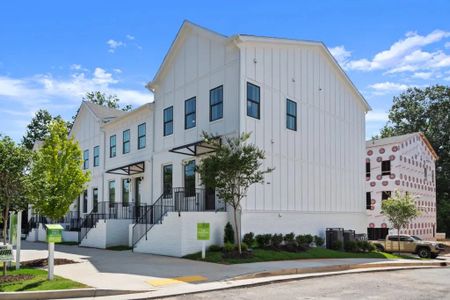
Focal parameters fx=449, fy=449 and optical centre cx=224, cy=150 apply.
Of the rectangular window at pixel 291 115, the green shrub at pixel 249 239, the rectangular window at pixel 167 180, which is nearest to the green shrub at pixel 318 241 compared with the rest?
the green shrub at pixel 249 239

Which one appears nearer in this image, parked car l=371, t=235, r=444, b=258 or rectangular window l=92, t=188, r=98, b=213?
parked car l=371, t=235, r=444, b=258

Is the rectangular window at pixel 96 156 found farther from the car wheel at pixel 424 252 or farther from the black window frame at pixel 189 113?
the car wheel at pixel 424 252

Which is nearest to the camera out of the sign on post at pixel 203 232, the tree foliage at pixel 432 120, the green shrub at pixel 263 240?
the sign on post at pixel 203 232

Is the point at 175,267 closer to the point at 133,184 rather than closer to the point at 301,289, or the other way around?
the point at 301,289

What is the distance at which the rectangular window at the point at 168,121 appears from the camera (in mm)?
24219

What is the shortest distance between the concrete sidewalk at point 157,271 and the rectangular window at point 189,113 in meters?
7.42

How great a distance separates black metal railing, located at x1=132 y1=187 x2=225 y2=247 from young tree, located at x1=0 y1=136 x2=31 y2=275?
6007 mm

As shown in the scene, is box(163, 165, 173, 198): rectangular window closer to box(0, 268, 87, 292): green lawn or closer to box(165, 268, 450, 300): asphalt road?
box(165, 268, 450, 300): asphalt road

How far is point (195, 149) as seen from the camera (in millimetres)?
21344

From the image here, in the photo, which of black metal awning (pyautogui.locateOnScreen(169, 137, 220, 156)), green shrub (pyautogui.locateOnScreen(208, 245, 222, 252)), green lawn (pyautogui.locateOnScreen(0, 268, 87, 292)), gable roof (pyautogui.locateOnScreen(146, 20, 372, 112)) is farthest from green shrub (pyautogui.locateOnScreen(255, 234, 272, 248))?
green lawn (pyautogui.locateOnScreen(0, 268, 87, 292))

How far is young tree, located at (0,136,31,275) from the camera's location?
15.0m

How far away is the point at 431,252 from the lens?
87.8 feet

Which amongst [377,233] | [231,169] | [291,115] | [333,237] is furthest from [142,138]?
[377,233]

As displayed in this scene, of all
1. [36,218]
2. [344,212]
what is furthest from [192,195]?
[36,218]
